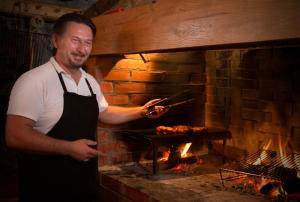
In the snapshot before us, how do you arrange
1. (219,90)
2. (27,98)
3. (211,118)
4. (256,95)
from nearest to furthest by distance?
(27,98) → (256,95) → (219,90) → (211,118)

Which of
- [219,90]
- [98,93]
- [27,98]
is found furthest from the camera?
[219,90]

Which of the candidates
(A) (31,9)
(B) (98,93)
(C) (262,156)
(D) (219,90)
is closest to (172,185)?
(C) (262,156)

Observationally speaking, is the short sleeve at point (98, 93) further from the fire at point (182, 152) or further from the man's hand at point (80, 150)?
the fire at point (182, 152)

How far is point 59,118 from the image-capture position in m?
3.06

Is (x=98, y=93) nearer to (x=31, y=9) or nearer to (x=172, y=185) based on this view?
(x=172, y=185)

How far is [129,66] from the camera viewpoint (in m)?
4.71

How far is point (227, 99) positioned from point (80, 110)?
103 inches

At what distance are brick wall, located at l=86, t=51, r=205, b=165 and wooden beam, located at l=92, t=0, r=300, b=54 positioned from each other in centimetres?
50

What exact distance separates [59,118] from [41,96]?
263 millimetres

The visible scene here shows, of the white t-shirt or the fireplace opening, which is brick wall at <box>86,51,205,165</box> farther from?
the white t-shirt

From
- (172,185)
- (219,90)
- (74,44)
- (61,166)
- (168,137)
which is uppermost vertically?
(74,44)

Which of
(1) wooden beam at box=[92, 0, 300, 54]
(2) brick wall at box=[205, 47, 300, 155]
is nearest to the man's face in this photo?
(1) wooden beam at box=[92, 0, 300, 54]

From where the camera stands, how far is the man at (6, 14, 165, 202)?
2828mm

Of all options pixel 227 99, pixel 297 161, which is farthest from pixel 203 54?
pixel 297 161
